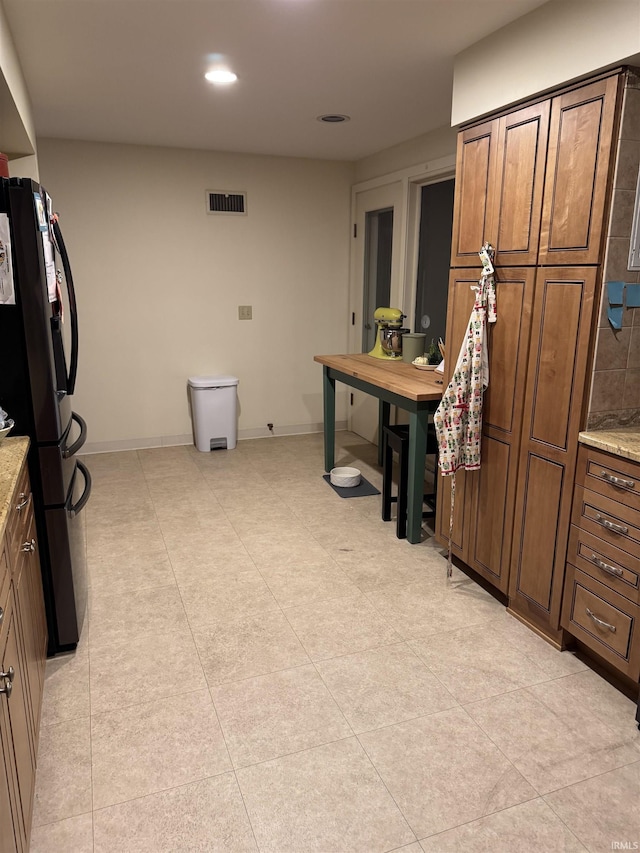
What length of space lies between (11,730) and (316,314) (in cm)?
443

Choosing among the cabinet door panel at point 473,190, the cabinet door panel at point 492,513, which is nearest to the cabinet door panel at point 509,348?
the cabinet door panel at point 492,513

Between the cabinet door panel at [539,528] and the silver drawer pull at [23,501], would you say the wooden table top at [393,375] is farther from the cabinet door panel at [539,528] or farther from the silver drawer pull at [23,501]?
the silver drawer pull at [23,501]

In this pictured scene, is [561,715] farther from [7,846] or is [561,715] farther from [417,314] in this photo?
[417,314]

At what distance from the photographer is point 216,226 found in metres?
4.89

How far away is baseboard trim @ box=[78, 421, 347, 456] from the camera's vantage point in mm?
4930

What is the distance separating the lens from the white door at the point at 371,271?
4492mm

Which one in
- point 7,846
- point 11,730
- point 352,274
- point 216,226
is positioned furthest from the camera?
point 352,274

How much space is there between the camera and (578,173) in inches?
80.5

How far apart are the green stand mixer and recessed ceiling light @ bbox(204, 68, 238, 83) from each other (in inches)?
68.6

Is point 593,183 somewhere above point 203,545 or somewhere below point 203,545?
above

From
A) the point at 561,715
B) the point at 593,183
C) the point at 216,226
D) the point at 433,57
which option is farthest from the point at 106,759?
the point at 216,226

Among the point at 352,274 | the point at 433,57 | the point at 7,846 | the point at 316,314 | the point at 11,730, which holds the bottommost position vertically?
the point at 7,846

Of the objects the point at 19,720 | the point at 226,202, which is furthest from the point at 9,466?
the point at 226,202

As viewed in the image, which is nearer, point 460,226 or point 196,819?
point 196,819
